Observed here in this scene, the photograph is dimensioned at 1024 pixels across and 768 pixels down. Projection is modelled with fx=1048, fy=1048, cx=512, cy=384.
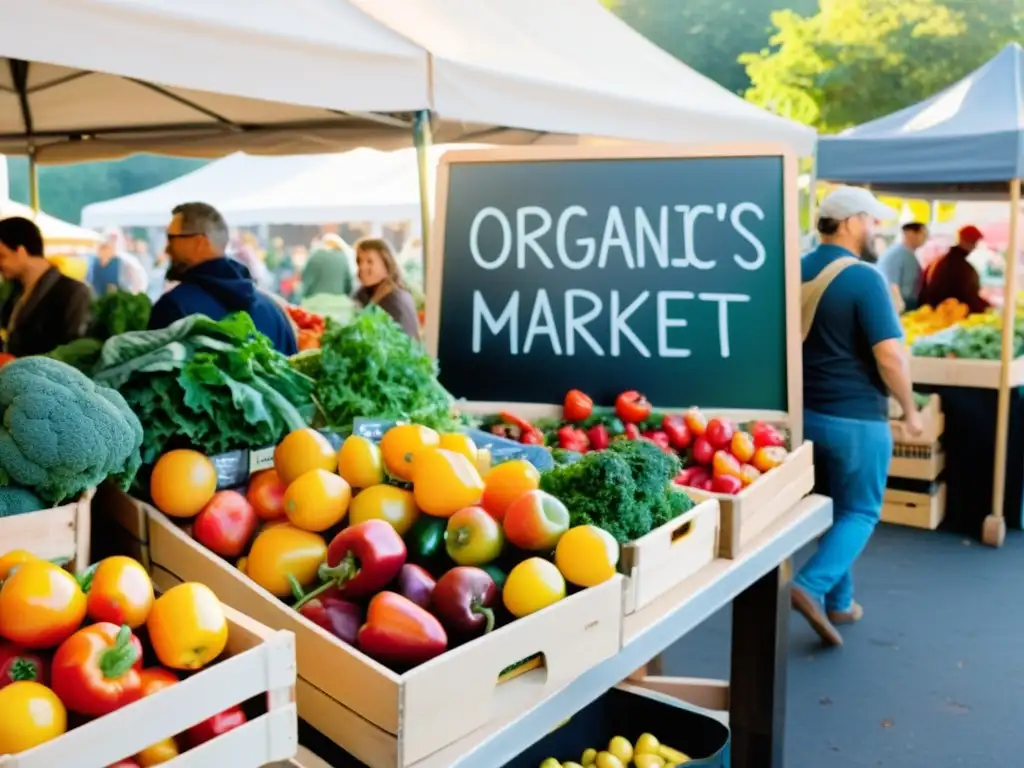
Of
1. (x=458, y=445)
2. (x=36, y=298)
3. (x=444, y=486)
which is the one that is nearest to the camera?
(x=444, y=486)

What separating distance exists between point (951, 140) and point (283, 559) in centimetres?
507

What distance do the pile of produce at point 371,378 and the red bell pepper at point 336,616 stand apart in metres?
0.70

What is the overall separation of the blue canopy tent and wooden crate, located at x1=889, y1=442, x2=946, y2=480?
1.51 meters

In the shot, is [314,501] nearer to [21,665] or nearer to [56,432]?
[56,432]

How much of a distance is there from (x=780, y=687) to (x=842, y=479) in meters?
1.57

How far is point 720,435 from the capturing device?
9.16 feet

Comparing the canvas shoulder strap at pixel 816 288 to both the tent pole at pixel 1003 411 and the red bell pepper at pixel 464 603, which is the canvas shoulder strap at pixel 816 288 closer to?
the tent pole at pixel 1003 411

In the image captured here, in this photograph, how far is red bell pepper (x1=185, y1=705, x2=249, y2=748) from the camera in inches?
53.1

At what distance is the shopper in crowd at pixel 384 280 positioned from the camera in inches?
240

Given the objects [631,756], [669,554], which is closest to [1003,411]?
[631,756]

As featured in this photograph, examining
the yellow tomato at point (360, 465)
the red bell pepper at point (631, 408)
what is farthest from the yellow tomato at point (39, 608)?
the red bell pepper at point (631, 408)

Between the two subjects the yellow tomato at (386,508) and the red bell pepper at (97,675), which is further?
the yellow tomato at (386,508)

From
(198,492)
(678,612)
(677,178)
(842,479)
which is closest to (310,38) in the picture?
(677,178)

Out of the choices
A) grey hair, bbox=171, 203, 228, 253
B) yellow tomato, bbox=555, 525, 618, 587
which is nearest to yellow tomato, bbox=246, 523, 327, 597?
yellow tomato, bbox=555, 525, 618, 587
